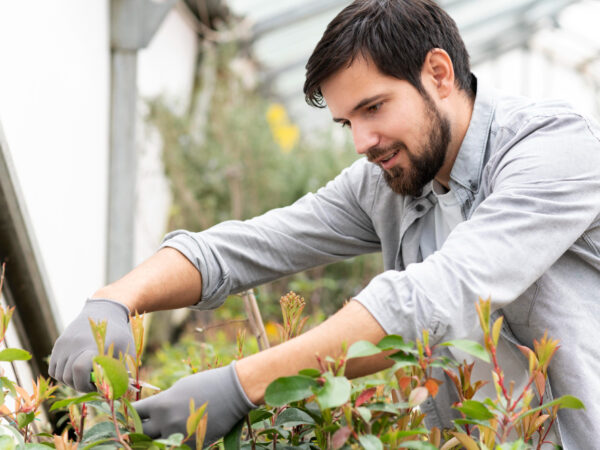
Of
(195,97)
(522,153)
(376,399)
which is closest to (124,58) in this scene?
(195,97)

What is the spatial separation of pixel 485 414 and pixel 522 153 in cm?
62

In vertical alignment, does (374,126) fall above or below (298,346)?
above

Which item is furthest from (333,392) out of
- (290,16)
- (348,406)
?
(290,16)

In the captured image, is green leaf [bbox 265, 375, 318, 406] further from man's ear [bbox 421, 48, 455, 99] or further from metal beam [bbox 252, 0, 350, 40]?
metal beam [bbox 252, 0, 350, 40]

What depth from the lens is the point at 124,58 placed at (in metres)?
4.25

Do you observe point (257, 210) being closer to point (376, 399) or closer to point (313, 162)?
point (313, 162)

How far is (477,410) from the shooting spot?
0.93m

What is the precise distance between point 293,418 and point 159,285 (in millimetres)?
583

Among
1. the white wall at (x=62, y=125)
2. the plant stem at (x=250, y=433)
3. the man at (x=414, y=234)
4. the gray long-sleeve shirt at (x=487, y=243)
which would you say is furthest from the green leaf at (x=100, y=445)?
the white wall at (x=62, y=125)

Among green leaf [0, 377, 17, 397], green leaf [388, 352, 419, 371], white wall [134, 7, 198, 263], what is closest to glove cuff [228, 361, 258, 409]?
green leaf [388, 352, 419, 371]

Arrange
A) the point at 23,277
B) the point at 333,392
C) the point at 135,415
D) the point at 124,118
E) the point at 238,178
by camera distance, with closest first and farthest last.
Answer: the point at 333,392, the point at 135,415, the point at 23,277, the point at 124,118, the point at 238,178

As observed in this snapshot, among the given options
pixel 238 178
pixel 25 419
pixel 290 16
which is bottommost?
pixel 238 178

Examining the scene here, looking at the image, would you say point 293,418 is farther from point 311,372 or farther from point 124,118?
point 124,118

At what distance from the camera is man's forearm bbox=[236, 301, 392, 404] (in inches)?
42.1
